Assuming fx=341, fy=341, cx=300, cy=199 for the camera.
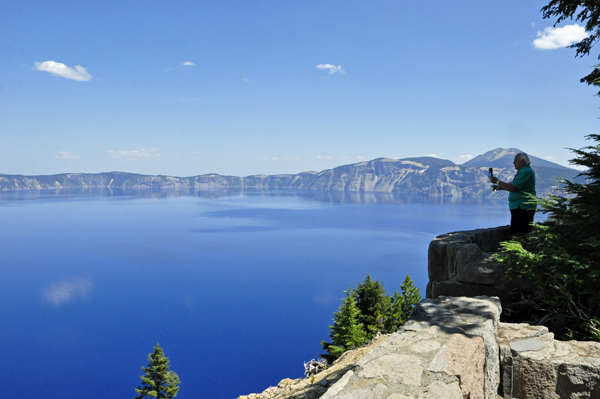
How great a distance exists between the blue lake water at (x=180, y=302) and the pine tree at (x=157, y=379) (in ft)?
34.8

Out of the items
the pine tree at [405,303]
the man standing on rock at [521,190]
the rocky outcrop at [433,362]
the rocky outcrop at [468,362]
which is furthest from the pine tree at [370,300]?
the rocky outcrop at [433,362]

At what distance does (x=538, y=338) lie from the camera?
3.74 metres

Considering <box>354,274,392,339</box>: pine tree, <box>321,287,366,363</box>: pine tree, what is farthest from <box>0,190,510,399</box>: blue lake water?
A: <box>321,287,366,363</box>: pine tree

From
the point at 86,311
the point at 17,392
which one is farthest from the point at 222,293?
the point at 17,392

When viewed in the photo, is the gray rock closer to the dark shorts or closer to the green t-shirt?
the green t-shirt

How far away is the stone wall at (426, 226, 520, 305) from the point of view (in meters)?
5.70

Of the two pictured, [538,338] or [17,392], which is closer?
[538,338]

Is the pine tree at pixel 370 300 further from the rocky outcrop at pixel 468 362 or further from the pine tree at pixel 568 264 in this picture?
the rocky outcrop at pixel 468 362

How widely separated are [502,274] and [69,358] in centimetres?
4973

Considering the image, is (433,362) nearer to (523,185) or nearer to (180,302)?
(523,185)

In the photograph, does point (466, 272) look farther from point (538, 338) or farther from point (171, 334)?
point (171, 334)

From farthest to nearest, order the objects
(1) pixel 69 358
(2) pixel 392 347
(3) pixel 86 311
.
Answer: (3) pixel 86 311, (1) pixel 69 358, (2) pixel 392 347

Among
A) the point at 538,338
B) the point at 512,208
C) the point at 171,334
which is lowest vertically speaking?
the point at 171,334

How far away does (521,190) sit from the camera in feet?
20.9
